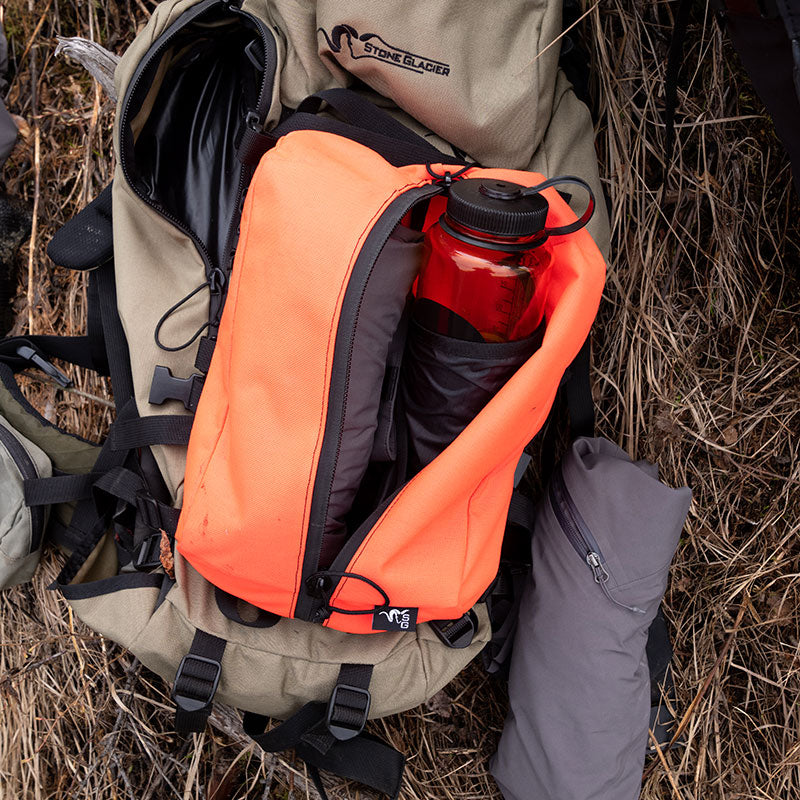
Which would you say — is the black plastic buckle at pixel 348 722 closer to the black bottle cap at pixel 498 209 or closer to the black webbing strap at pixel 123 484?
the black webbing strap at pixel 123 484

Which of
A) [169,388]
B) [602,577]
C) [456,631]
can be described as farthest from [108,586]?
[602,577]

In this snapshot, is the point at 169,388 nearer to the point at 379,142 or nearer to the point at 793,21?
the point at 379,142

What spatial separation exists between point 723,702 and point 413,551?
765 mm

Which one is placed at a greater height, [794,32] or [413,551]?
[794,32]

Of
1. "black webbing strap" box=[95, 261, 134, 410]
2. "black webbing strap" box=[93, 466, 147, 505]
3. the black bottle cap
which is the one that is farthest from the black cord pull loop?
the black bottle cap

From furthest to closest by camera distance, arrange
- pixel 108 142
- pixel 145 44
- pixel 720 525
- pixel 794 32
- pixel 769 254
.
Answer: pixel 108 142 < pixel 720 525 < pixel 769 254 < pixel 145 44 < pixel 794 32

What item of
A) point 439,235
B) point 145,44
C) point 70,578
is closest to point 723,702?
point 439,235

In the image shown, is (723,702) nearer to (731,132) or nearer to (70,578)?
(731,132)

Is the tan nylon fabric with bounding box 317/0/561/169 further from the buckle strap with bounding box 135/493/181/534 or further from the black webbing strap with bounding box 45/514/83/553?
the black webbing strap with bounding box 45/514/83/553

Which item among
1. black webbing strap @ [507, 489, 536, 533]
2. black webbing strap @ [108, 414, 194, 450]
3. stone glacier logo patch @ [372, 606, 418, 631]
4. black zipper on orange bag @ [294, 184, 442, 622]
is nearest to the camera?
black zipper on orange bag @ [294, 184, 442, 622]

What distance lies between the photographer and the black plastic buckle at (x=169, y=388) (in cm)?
105

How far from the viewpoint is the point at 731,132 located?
3.45ft

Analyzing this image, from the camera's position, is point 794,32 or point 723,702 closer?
point 794,32

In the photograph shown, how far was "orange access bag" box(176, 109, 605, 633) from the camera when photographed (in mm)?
841
